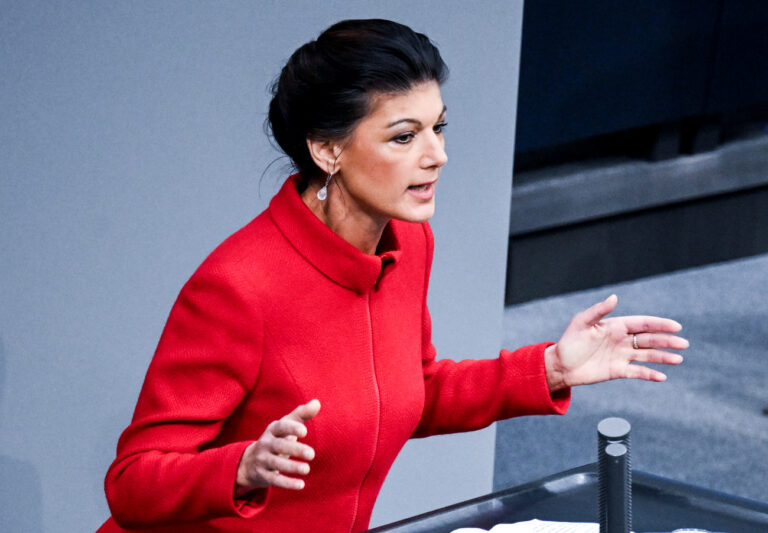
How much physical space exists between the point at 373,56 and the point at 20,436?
0.92 metres

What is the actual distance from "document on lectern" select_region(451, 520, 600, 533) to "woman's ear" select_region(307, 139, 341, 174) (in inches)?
17.1

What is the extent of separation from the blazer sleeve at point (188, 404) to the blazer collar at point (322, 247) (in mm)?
101

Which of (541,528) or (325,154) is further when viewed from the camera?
(325,154)

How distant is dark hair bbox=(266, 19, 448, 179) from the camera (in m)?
1.28

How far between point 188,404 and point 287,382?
0.12 meters

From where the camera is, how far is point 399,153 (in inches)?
50.4

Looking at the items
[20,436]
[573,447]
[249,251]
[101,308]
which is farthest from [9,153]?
[573,447]

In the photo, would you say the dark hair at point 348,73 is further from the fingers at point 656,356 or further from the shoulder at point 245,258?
the fingers at point 656,356

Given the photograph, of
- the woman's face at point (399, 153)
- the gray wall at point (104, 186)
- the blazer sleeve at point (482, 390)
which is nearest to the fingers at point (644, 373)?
the blazer sleeve at point (482, 390)

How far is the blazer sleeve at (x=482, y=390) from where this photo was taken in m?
1.41

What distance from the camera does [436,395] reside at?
4.91 feet

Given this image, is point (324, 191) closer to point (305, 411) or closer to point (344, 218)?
point (344, 218)

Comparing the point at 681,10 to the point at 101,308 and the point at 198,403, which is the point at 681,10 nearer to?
the point at 101,308

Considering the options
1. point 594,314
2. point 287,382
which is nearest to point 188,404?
point 287,382
